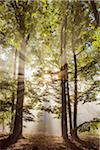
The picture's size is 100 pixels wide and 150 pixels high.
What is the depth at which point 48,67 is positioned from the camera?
1341 centimetres

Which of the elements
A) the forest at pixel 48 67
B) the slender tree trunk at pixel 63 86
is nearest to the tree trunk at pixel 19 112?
the forest at pixel 48 67

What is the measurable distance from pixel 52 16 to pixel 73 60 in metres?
3.83

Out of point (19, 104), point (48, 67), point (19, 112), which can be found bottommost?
point (19, 112)

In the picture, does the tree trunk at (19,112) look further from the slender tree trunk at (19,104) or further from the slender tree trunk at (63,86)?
the slender tree trunk at (63,86)

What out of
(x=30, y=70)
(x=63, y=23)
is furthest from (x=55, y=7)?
(x=30, y=70)

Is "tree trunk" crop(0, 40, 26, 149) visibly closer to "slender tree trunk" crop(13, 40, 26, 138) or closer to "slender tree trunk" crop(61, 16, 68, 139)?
"slender tree trunk" crop(13, 40, 26, 138)

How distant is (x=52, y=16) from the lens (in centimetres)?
932

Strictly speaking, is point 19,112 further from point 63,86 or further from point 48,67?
point 48,67

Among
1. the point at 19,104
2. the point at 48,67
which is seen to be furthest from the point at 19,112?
the point at 48,67

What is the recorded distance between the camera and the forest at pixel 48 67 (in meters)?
9.22

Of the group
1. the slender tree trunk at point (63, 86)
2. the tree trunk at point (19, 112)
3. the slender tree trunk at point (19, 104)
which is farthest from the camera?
the slender tree trunk at point (63, 86)

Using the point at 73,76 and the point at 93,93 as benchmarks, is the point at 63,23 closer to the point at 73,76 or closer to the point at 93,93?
the point at 73,76

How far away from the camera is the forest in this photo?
9219 mm

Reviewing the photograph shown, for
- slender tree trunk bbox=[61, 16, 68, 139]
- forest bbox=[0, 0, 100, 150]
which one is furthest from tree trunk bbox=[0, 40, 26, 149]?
slender tree trunk bbox=[61, 16, 68, 139]
